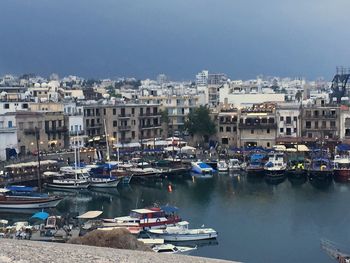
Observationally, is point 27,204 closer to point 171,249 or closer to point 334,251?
point 171,249

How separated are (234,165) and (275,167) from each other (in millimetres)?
2695

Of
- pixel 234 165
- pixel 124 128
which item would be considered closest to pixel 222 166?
pixel 234 165

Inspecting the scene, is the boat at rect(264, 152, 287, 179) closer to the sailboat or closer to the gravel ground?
the sailboat

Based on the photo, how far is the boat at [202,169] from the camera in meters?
34.1

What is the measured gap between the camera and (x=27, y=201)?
25.4 m

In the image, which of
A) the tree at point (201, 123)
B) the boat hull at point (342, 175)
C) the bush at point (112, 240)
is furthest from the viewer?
the tree at point (201, 123)

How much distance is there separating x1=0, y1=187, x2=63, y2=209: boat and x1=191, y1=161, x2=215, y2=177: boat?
984cm

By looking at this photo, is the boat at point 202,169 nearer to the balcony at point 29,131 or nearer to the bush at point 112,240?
the balcony at point 29,131

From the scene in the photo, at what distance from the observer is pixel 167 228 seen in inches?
830

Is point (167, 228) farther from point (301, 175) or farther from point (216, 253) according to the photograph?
point (301, 175)

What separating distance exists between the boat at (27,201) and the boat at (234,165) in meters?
11.6

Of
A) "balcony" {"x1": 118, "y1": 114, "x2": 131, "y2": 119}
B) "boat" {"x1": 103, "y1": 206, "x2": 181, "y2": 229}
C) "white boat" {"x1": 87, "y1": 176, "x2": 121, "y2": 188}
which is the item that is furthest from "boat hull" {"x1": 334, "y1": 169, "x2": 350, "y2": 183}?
"balcony" {"x1": 118, "y1": 114, "x2": 131, "y2": 119}

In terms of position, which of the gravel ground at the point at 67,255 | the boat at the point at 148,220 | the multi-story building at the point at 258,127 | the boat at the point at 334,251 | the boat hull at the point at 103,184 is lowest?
the boat at the point at 334,251

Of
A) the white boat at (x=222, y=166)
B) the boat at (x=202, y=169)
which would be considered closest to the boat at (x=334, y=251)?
the boat at (x=202, y=169)
